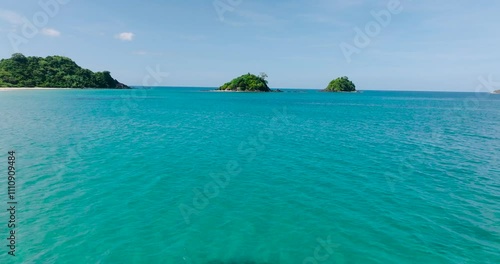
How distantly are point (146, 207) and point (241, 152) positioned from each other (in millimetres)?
17790

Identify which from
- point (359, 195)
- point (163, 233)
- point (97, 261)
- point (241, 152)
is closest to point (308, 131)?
point (241, 152)

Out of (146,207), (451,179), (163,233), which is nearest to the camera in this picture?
(163,233)

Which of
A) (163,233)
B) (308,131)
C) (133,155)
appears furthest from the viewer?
(308,131)

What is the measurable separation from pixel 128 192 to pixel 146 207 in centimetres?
362

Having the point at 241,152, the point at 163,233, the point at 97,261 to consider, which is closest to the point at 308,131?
the point at 241,152

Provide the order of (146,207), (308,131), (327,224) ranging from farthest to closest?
(308,131)
(146,207)
(327,224)

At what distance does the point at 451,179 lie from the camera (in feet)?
84.6

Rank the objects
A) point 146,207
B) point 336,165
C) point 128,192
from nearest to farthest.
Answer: point 146,207 → point 128,192 → point 336,165

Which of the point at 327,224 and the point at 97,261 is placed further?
the point at 327,224

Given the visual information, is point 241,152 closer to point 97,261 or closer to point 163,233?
point 163,233

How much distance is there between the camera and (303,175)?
26.7m

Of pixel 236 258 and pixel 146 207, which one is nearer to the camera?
pixel 236 258

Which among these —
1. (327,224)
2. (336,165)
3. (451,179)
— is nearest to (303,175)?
(336,165)

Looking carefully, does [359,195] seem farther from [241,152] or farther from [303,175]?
[241,152]
